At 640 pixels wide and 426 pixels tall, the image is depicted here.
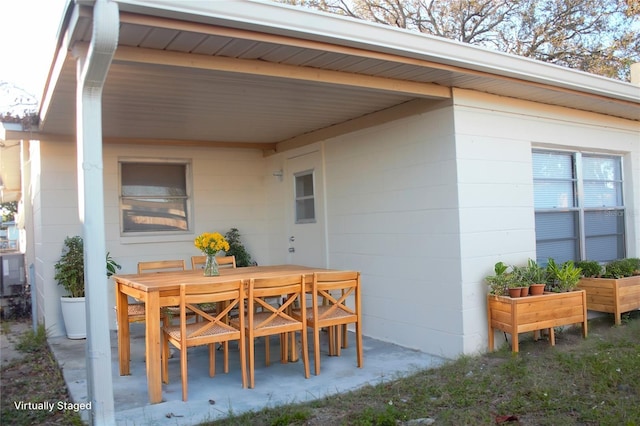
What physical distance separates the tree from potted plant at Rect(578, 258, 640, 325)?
8.84 metres

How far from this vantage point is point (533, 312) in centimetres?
468

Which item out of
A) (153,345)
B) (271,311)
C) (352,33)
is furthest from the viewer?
(271,311)

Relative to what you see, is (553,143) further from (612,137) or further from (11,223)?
(11,223)

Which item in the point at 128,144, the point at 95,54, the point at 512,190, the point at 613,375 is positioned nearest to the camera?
the point at 95,54

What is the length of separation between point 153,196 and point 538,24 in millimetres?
11548

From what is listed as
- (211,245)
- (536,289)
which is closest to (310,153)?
(211,245)

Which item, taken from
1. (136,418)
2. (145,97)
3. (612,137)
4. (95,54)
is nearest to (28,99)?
(145,97)

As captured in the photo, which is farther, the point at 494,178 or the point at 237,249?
the point at 237,249

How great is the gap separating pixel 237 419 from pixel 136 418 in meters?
0.68

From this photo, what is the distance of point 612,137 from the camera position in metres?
6.45

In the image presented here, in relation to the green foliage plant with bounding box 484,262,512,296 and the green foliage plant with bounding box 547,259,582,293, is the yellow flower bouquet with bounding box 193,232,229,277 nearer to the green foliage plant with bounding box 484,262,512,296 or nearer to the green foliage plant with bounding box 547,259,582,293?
the green foliage plant with bounding box 484,262,512,296

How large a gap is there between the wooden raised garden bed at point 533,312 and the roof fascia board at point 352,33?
6.45 feet

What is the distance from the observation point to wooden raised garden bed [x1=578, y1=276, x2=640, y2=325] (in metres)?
5.55

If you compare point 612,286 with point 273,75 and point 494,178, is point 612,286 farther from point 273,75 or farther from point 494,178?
point 273,75
